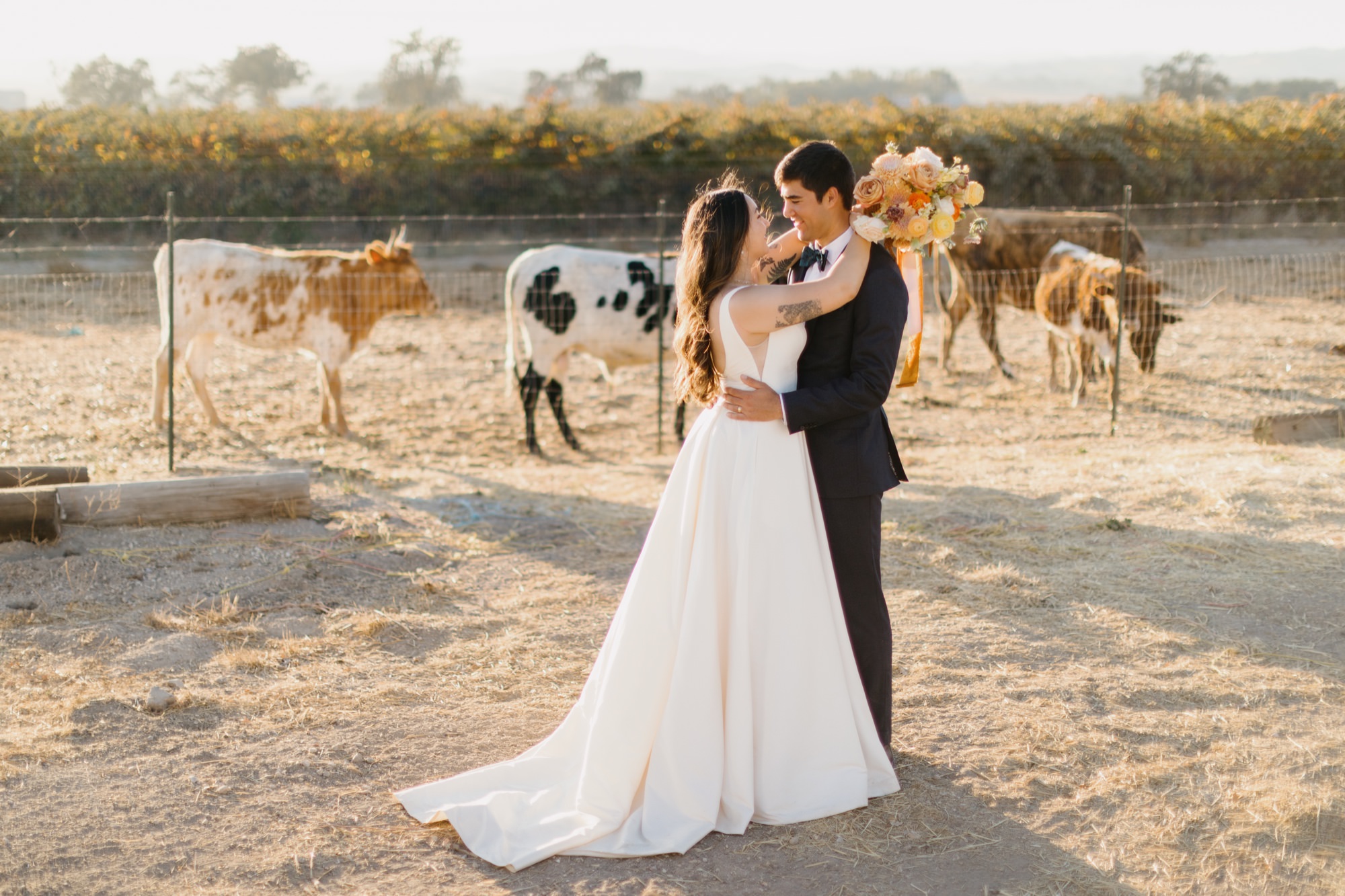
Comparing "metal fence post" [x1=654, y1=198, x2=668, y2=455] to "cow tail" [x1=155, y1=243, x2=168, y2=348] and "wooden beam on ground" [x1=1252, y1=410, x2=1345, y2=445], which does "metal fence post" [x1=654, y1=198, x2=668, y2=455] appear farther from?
"wooden beam on ground" [x1=1252, y1=410, x2=1345, y2=445]

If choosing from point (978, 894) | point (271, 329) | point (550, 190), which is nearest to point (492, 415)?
point (271, 329)

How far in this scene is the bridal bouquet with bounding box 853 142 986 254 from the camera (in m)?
3.38

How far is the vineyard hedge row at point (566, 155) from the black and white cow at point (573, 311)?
10682 millimetres

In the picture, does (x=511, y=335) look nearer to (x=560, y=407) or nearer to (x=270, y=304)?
(x=560, y=407)

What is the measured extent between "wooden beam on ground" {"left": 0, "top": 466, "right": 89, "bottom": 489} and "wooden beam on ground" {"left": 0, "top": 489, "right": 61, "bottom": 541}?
0.43 meters

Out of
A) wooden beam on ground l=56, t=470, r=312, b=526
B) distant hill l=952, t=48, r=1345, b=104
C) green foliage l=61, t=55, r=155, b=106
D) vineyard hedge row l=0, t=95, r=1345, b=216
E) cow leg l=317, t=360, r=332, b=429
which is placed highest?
distant hill l=952, t=48, r=1345, b=104

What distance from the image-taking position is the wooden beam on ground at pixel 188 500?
6.36m

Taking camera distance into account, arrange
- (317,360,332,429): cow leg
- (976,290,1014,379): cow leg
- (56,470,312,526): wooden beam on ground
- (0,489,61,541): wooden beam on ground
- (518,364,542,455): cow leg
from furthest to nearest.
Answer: (976,290,1014,379): cow leg → (317,360,332,429): cow leg → (518,364,542,455): cow leg → (56,470,312,526): wooden beam on ground → (0,489,61,541): wooden beam on ground

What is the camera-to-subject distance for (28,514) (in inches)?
237

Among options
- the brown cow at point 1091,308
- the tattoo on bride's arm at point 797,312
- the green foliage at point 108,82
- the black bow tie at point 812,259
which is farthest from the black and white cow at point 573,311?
the green foliage at point 108,82

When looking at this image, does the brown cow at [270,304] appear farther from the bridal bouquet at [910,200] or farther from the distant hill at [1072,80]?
the distant hill at [1072,80]

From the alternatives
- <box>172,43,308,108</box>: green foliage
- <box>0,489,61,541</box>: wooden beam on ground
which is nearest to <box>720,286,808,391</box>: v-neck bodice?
<box>0,489,61,541</box>: wooden beam on ground

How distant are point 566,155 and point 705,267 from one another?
17.7 metres

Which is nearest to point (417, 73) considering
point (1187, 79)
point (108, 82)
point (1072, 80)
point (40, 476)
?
point (108, 82)
